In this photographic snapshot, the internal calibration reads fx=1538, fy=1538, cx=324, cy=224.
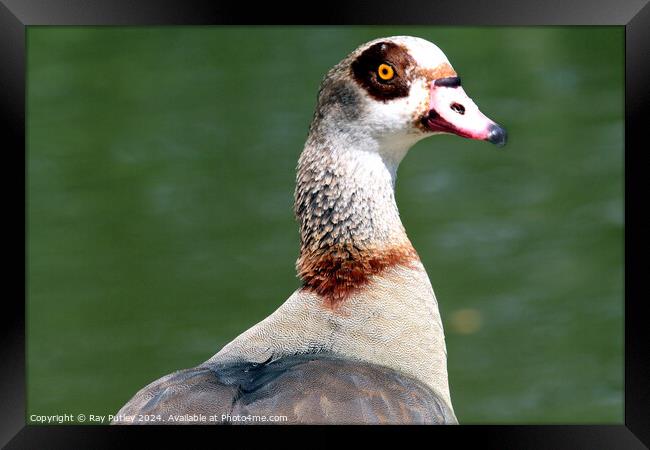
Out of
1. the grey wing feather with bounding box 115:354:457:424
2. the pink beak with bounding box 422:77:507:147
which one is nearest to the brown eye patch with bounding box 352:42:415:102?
the pink beak with bounding box 422:77:507:147

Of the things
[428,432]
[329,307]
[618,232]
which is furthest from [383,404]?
[618,232]

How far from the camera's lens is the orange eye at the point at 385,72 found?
17.6 ft

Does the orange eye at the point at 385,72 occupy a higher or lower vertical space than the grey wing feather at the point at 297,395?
higher

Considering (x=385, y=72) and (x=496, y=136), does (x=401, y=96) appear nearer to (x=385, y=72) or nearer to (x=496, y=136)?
(x=385, y=72)

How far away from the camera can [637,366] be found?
4996mm

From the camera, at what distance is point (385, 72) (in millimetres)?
5379

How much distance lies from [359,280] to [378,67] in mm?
749

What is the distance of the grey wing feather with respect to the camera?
15.9 ft

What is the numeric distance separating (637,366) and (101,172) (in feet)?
17.3

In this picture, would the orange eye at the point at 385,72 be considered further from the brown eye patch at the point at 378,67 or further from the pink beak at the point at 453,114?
the pink beak at the point at 453,114
